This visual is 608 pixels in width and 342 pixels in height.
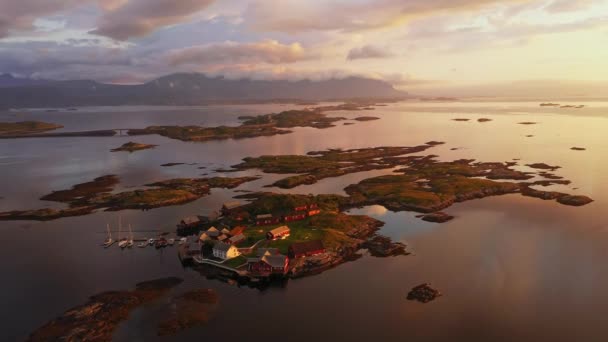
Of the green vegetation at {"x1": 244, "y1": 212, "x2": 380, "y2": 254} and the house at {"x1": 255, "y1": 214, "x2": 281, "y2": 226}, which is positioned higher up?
the house at {"x1": 255, "y1": 214, "x2": 281, "y2": 226}

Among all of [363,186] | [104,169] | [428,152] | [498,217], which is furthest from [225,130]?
[498,217]

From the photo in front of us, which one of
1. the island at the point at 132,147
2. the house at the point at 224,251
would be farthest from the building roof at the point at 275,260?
the island at the point at 132,147

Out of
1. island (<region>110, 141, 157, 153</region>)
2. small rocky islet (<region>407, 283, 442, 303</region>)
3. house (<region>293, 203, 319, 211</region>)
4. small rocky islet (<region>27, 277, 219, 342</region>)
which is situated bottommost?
small rocky islet (<region>27, 277, 219, 342</region>)

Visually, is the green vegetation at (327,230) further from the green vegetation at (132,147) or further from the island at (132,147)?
the green vegetation at (132,147)

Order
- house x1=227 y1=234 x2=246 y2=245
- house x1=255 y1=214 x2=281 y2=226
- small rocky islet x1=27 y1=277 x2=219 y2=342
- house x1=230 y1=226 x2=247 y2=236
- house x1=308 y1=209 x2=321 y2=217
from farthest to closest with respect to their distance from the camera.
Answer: house x1=308 y1=209 x2=321 y2=217 → house x1=255 y1=214 x2=281 y2=226 → house x1=230 y1=226 x2=247 y2=236 → house x1=227 y1=234 x2=246 y2=245 → small rocky islet x1=27 y1=277 x2=219 y2=342

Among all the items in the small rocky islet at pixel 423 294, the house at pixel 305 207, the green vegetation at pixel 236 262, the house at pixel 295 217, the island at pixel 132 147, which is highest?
the island at pixel 132 147

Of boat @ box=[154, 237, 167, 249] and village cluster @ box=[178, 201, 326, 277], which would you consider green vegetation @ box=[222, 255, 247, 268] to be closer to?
village cluster @ box=[178, 201, 326, 277]

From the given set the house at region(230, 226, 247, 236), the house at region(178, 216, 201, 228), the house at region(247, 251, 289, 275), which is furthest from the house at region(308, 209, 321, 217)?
the house at region(247, 251, 289, 275)
